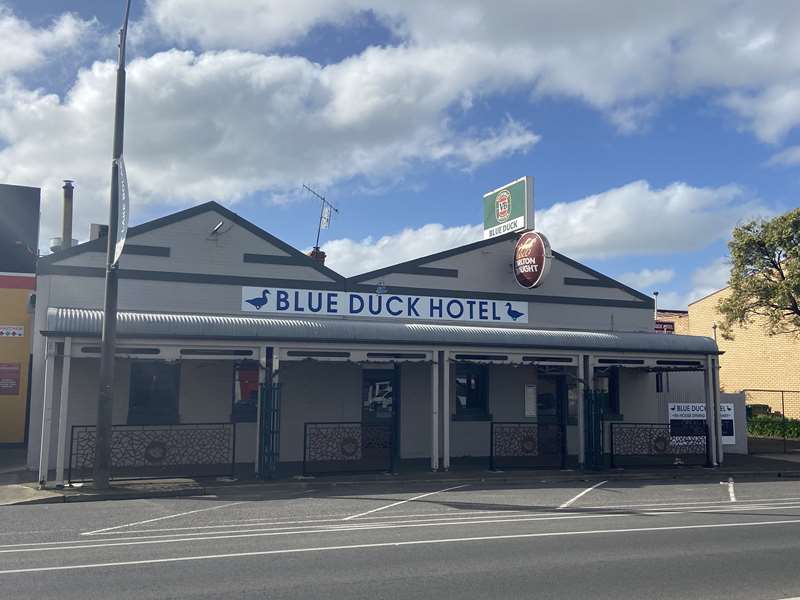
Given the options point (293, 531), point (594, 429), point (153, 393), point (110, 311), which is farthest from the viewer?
point (594, 429)

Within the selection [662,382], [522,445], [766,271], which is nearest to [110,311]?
[522,445]

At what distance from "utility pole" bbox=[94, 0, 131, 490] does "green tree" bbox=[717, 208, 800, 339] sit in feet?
66.6

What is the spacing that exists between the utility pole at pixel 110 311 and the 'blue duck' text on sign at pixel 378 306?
15.5ft

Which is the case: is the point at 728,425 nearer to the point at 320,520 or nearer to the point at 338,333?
the point at 338,333

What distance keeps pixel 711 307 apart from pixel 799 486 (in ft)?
87.0

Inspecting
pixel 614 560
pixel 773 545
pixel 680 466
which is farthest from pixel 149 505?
pixel 680 466

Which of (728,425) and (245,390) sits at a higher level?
(245,390)

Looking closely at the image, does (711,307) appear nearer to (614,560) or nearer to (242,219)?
(242,219)

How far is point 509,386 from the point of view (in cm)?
2144

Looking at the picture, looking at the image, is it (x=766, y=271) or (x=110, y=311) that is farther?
(x=766, y=271)

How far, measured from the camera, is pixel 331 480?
50.7ft

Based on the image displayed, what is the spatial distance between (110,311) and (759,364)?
32.3m

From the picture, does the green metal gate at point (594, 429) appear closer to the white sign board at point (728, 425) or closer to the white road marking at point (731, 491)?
the white road marking at point (731, 491)

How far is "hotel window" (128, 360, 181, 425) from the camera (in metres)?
17.7
